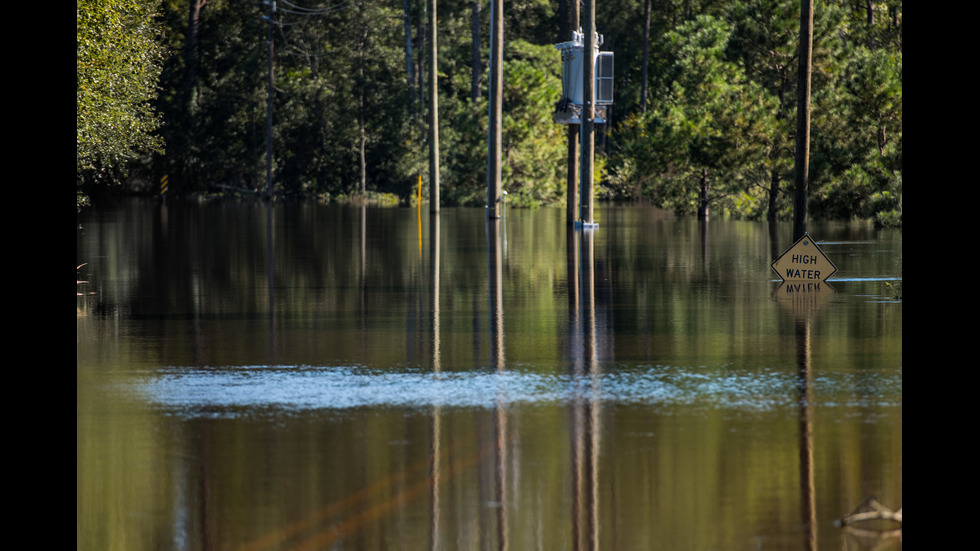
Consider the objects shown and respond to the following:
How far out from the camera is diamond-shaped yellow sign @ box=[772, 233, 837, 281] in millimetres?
20688

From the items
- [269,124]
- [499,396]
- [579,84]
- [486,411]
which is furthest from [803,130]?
[269,124]

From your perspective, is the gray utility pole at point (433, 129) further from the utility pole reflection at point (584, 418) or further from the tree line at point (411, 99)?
the utility pole reflection at point (584, 418)

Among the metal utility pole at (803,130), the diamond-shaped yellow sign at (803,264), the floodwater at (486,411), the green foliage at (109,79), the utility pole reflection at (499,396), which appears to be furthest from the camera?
the green foliage at (109,79)

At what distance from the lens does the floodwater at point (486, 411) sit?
7.15 metres

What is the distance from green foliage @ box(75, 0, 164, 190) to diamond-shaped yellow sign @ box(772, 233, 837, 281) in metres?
16.6

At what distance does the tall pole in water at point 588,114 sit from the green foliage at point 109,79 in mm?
11627

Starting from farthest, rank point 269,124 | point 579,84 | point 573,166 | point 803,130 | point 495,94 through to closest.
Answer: point 269,124 → point 495,94 → point 579,84 → point 573,166 → point 803,130

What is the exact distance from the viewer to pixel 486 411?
10.1 meters

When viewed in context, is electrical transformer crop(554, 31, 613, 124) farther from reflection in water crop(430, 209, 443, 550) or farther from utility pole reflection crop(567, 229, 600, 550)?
reflection in water crop(430, 209, 443, 550)

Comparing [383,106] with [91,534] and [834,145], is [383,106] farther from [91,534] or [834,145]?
[91,534]

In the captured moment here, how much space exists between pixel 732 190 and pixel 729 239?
402 inches

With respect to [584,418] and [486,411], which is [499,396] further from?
→ [584,418]

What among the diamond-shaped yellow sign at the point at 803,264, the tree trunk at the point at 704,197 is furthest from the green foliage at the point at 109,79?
the tree trunk at the point at 704,197

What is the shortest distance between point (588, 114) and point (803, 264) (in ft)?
54.6
